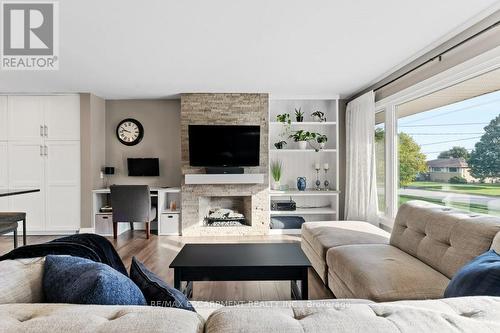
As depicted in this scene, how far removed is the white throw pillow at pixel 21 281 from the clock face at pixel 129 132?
464 centimetres

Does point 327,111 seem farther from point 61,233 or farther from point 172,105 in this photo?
point 61,233

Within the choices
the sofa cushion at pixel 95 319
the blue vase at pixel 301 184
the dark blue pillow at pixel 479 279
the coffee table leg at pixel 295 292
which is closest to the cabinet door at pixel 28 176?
the blue vase at pixel 301 184

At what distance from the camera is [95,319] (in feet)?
2.39

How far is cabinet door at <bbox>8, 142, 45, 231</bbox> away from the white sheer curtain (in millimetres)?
5093

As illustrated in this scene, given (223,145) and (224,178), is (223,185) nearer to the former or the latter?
(224,178)

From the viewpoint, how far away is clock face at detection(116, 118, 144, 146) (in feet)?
18.0

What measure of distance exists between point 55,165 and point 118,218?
1.51 meters

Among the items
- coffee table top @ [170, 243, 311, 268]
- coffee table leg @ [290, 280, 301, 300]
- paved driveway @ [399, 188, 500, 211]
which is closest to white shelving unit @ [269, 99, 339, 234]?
paved driveway @ [399, 188, 500, 211]

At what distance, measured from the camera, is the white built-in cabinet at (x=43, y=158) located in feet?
16.3

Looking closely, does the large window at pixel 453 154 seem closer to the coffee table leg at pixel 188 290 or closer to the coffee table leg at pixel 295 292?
the coffee table leg at pixel 295 292

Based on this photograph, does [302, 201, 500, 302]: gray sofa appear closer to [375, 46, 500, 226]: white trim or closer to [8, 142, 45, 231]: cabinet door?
[375, 46, 500, 226]: white trim

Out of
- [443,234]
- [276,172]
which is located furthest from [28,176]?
[443,234]

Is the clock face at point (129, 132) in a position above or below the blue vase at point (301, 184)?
above

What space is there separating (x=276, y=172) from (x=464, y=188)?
2837mm
